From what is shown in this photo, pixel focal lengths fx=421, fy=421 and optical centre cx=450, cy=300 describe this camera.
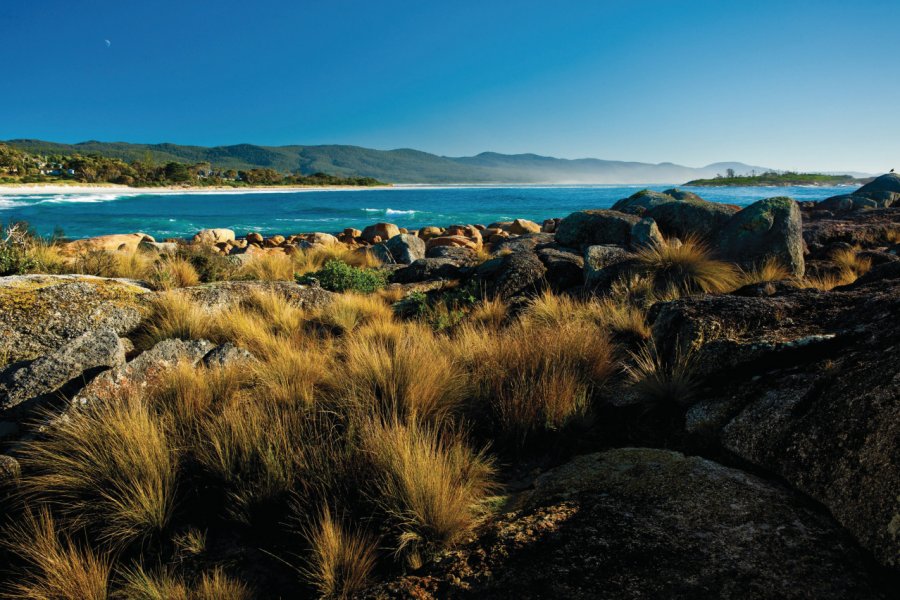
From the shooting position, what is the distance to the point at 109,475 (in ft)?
7.57

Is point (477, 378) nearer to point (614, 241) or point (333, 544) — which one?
point (333, 544)

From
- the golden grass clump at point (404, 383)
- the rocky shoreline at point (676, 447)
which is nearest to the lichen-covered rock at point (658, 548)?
the rocky shoreline at point (676, 447)

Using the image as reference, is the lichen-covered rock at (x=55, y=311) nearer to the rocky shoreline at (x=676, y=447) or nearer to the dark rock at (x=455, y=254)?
the rocky shoreline at (x=676, y=447)

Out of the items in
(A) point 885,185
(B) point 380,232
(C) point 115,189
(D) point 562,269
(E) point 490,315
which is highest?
(C) point 115,189

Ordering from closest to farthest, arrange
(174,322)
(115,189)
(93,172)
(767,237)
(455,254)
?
(174,322) → (767,237) → (455,254) → (115,189) → (93,172)

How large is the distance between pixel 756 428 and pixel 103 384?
14.5 feet

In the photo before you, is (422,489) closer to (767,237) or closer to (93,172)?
(767,237)

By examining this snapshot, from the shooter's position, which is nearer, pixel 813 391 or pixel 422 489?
pixel 422 489

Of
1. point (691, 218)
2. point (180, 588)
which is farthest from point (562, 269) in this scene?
point (180, 588)

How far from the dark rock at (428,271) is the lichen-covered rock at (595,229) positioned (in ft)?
8.91

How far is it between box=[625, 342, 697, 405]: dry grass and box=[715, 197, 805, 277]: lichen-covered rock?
4.87 metres

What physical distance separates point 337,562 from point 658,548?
1333mm

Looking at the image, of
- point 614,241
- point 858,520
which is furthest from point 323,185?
point 858,520

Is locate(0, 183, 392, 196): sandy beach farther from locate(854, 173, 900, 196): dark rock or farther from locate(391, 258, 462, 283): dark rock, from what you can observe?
locate(854, 173, 900, 196): dark rock
